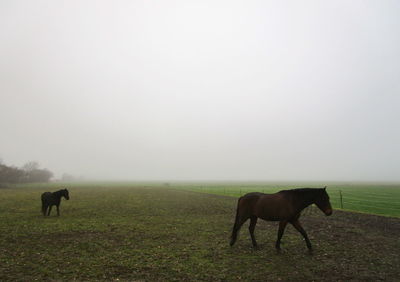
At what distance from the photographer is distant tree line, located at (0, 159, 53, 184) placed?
265 ft

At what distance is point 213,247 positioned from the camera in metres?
11.1

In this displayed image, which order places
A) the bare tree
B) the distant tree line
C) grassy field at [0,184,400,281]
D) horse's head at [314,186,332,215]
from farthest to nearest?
the bare tree, the distant tree line, horse's head at [314,186,332,215], grassy field at [0,184,400,281]

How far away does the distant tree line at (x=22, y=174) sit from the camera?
80.7m

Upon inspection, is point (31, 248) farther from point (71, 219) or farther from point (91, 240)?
point (71, 219)

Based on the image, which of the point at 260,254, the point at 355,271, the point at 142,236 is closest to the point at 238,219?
the point at 260,254

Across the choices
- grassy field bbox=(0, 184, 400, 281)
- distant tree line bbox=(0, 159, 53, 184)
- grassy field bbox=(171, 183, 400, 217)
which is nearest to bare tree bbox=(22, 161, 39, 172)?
distant tree line bbox=(0, 159, 53, 184)

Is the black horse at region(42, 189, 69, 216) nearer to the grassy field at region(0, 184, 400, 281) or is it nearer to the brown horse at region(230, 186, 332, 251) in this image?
the grassy field at region(0, 184, 400, 281)

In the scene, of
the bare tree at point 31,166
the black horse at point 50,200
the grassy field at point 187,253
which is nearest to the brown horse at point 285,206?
the grassy field at point 187,253

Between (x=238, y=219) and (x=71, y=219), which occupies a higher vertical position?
(x=238, y=219)

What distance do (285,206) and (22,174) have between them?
381 feet

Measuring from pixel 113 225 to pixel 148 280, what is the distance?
1004 centimetres

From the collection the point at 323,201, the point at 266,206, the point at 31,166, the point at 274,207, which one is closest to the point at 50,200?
the point at 266,206

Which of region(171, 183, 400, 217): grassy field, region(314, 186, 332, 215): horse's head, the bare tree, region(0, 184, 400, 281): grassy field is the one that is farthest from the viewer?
the bare tree

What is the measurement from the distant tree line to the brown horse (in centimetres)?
9922
